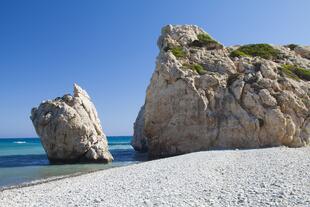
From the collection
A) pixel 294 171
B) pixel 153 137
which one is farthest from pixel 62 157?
pixel 294 171

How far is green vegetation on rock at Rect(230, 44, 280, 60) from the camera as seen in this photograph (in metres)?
49.3

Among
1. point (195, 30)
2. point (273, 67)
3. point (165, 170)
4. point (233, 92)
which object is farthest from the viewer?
point (195, 30)

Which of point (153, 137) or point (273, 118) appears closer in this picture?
point (273, 118)

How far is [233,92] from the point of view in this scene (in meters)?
41.1

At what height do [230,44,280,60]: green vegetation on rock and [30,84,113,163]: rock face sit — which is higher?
[230,44,280,60]: green vegetation on rock

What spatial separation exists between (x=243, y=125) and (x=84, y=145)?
1742 cm

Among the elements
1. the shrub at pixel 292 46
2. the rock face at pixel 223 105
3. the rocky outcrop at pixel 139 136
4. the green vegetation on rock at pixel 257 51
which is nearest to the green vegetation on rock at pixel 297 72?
the rock face at pixel 223 105

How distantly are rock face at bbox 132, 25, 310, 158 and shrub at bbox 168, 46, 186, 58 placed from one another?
0.16 meters

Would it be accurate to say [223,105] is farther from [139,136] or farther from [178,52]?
[139,136]

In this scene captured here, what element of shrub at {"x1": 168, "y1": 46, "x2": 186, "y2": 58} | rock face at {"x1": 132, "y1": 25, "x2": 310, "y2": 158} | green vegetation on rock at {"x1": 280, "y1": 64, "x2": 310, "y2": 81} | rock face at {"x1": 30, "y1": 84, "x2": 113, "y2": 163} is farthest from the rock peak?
green vegetation on rock at {"x1": 280, "y1": 64, "x2": 310, "y2": 81}

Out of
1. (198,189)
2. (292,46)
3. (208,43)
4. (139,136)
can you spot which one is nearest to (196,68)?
(208,43)

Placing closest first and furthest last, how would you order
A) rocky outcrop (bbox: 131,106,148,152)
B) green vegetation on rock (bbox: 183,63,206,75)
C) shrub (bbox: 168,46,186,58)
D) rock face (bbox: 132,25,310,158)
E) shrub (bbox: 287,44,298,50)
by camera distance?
rock face (bbox: 132,25,310,158) → green vegetation on rock (bbox: 183,63,206,75) → shrub (bbox: 168,46,186,58) → shrub (bbox: 287,44,298,50) → rocky outcrop (bbox: 131,106,148,152)

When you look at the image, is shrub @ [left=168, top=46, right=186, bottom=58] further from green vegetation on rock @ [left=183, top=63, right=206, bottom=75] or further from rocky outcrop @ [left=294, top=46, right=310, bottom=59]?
rocky outcrop @ [left=294, top=46, right=310, bottom=59]

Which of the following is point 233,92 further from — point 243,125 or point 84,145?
point 84,145
